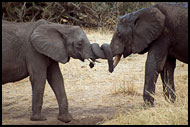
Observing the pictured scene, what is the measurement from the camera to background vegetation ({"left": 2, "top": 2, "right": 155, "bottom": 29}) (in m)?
12.4

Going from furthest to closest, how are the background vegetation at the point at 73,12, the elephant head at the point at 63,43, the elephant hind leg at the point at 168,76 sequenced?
1. the background vegetation at the point at 73,12
2. the elephant hind leg at the point at 168,76
3. the elephant head at the point at 63,43

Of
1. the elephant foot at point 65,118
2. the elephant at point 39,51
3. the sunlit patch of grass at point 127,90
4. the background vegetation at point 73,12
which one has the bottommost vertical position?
the background vegetation at point 73,12

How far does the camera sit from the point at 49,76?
6309 mm

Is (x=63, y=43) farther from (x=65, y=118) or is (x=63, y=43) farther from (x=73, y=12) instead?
(x=73, y=12)

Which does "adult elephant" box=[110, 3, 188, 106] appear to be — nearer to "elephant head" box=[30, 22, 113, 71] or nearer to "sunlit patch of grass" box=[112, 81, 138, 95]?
"elephant head" box=[30, 22, 113, 71]

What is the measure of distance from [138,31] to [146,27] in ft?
0.46

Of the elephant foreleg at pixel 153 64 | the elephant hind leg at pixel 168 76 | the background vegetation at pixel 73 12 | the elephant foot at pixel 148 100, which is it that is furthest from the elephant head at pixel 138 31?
the background vegetation at pixel 73 12

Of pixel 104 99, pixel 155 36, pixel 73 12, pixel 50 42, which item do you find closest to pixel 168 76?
pixel 155 36

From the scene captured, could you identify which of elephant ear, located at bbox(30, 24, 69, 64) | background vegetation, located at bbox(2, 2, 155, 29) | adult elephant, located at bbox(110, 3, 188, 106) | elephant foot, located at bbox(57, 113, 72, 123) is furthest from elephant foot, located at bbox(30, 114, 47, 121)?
background vegetation, located at bbox(2, 2, 155, 29)

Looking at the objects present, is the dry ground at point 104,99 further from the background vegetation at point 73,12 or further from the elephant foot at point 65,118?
the background vegetation at point 73,12

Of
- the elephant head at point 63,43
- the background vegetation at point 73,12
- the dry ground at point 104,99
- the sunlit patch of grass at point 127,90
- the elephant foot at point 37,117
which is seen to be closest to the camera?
the dry ground at point 104,99

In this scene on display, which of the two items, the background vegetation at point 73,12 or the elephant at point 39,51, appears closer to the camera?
the elephant at point 39,51

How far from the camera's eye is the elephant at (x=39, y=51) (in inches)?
237

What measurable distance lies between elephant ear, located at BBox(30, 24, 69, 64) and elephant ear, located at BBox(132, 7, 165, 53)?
1.15m
